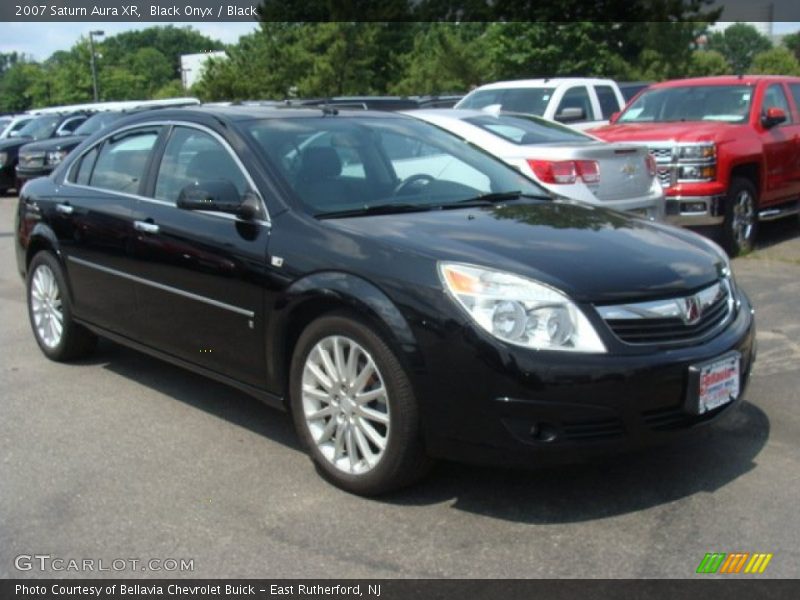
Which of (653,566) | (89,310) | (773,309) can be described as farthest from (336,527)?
(773,309)

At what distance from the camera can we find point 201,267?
486cm

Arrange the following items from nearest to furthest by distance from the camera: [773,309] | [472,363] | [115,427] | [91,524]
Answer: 1. [472,363]
2. [91,524]
3. [115,427]
4. [773,309]

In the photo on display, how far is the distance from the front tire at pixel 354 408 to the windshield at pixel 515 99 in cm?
1000

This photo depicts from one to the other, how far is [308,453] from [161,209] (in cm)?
161

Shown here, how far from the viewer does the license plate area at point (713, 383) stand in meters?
3.88

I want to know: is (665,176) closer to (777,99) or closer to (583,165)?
(583,165)

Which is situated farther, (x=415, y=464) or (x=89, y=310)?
(x=89, y=310)

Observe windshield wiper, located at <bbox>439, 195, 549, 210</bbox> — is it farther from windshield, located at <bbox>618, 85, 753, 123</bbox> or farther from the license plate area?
windshield, located at <bbox>618, 85, 753, 123</bbox>

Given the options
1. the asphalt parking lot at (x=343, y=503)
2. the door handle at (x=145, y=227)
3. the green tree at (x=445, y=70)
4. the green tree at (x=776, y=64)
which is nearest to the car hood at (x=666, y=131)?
the asphalt parking lot at (x=343, y=503)

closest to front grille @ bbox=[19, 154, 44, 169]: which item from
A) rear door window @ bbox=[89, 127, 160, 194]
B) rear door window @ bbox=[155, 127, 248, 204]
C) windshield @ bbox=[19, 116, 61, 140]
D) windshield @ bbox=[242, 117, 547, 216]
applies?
windshield @ bbox=[19, 116, 61, 140]

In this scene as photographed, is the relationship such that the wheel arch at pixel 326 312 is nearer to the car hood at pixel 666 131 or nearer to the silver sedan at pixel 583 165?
the silver sedan at pixel 583 165

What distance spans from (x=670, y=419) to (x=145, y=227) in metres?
2.90

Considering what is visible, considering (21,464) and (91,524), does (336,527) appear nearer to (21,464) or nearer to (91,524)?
(91,524)

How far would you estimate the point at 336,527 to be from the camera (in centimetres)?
390
